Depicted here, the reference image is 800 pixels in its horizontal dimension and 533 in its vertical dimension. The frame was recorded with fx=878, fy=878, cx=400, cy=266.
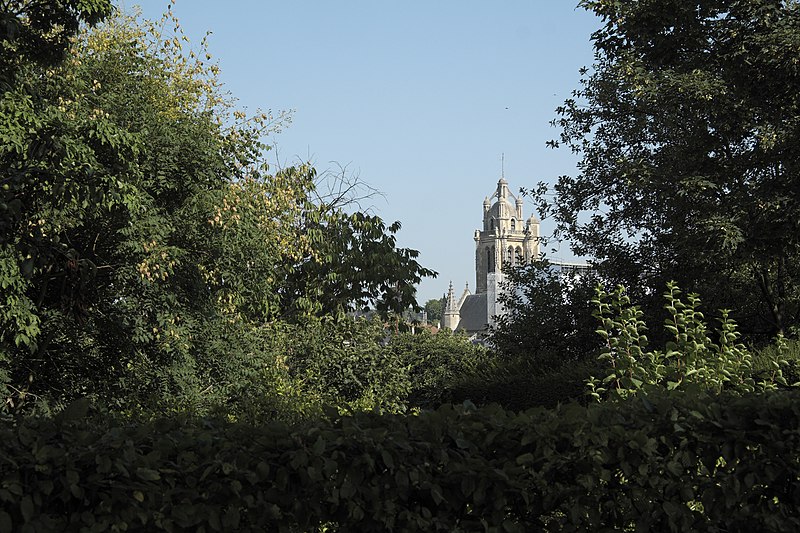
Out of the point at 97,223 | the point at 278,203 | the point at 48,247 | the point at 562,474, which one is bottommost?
the point at 562,474

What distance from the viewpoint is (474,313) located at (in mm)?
104625

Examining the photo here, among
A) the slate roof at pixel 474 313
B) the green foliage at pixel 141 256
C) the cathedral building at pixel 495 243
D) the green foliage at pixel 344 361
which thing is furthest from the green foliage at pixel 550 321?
the cathedral building at pixel 495 243

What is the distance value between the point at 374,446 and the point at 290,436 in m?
0.33

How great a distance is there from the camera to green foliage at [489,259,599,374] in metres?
16.8

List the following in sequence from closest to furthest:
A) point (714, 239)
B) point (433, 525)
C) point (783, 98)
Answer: point (433, 525) < point (714, 239) < point (783, 98)

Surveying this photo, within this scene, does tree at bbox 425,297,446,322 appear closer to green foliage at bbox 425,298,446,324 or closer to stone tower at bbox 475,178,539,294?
green foliage at bbox 425,298,446,324

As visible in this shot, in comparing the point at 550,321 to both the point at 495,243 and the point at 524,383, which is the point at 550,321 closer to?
the point at 524,383

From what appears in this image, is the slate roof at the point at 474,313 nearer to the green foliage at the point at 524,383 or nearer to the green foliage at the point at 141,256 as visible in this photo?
the green foliage at the point at 524,383

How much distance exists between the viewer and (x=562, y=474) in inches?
144

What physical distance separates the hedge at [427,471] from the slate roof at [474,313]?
95.5 meters

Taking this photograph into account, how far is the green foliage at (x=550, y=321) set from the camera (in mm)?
16781

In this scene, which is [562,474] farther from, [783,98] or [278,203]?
[278,203]

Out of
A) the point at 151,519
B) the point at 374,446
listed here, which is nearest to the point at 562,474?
the point at 374,446

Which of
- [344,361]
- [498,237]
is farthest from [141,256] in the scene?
[498,237]
